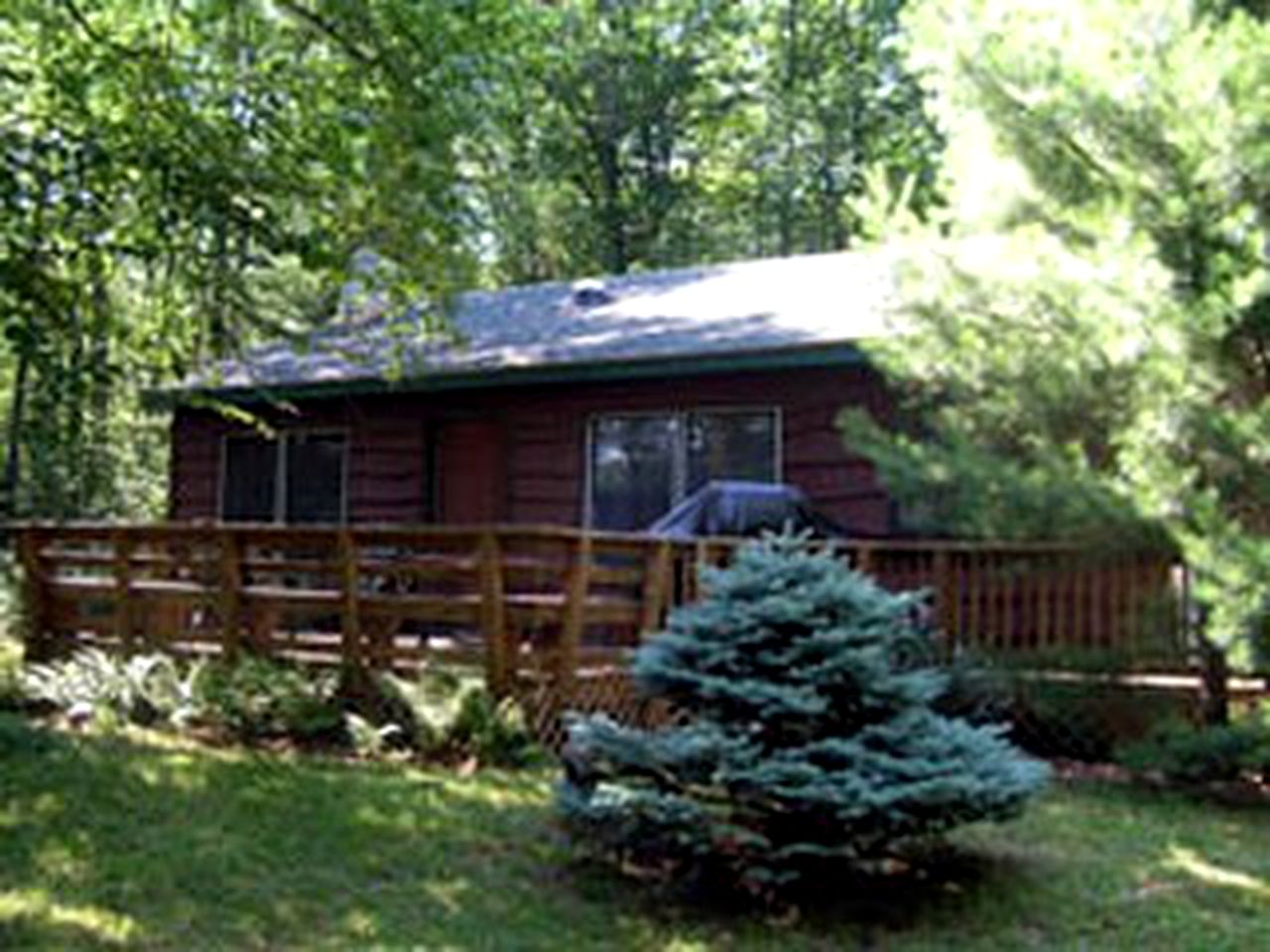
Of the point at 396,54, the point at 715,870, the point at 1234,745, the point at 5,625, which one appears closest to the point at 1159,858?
the point at 1234,745

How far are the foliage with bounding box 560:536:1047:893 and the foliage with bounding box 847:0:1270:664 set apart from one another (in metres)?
1.84

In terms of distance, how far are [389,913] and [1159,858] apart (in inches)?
127

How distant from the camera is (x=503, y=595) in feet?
24.6

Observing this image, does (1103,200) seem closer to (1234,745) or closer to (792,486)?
(1234,745)

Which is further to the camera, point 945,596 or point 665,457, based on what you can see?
point 665,457

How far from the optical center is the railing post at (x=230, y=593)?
8.57 metres

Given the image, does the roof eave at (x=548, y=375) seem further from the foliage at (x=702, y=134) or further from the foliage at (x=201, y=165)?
the foliage at (x=702, y=134)

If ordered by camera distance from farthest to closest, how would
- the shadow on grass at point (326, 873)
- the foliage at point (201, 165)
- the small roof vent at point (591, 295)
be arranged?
the small roof vent at point (591, 295) < the foliage at point (201, 165) < the shadow on grass at point (326, 873)

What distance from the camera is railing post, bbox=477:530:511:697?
743 cm

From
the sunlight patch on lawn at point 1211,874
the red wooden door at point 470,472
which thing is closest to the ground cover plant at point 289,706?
the sunlight patch on lawn at point 1211,874

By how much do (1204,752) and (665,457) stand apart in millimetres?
5418

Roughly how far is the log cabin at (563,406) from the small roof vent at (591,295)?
0.03m

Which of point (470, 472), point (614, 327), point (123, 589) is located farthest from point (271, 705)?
point (614, 327)

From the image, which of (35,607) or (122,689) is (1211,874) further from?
(35,607)
